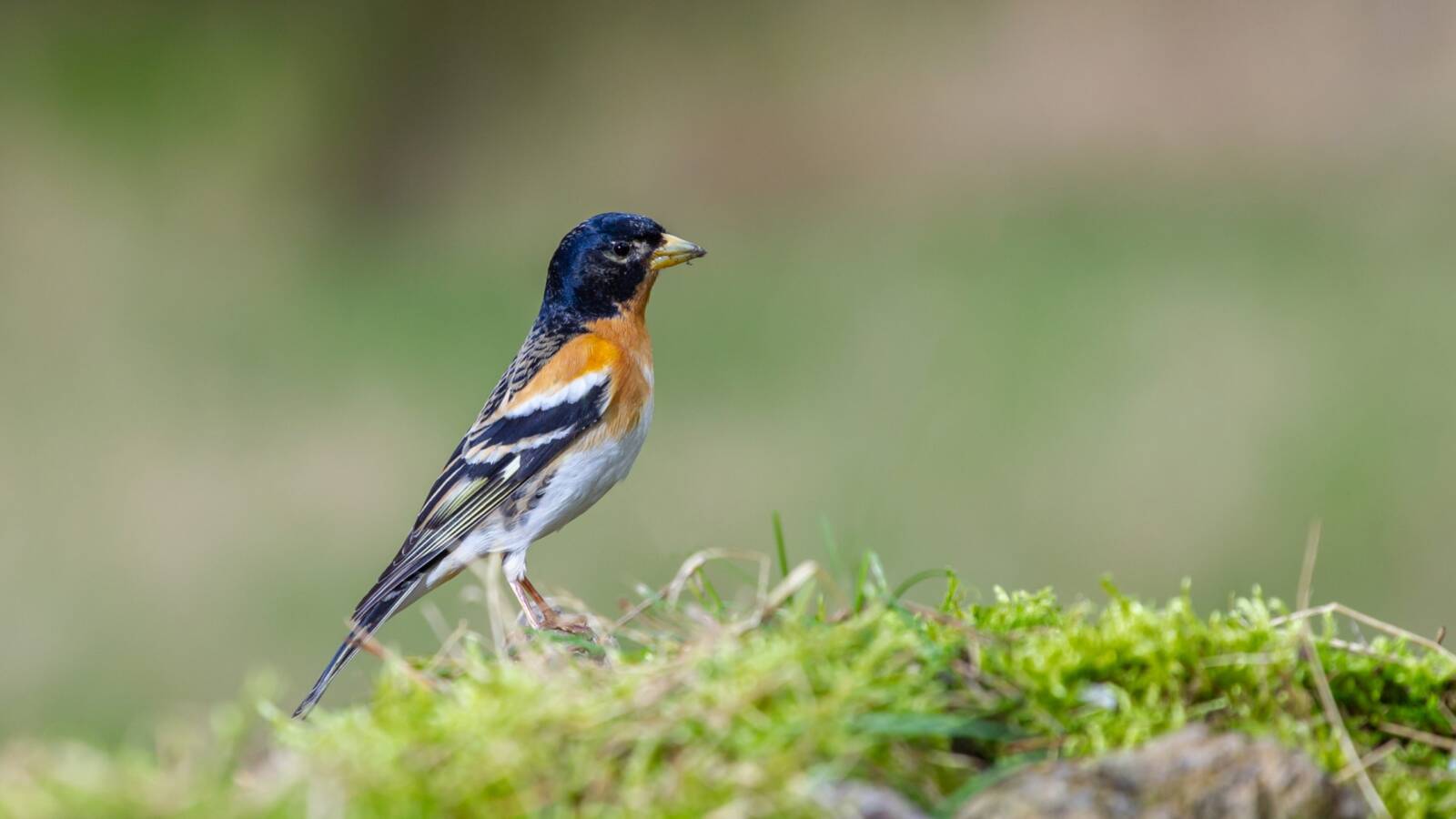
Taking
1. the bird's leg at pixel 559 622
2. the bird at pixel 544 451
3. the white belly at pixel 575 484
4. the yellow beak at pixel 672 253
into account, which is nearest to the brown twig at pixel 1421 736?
the bird's leg at pixel 559 622

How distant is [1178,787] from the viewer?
83.3 inches

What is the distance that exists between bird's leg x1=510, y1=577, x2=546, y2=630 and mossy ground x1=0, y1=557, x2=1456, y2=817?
1.45 meters

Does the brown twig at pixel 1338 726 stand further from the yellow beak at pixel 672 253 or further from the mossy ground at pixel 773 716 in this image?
the yellow beak at pixel 672 253

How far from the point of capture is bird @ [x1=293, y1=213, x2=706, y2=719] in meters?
5.37

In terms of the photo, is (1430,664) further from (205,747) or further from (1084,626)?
(205,747)

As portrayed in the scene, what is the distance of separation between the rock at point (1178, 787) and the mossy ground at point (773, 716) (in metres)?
0.08

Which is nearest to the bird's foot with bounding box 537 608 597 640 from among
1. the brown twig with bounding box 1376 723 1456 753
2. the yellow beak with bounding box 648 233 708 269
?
the yellow beak with bounding box 648 233 708 269

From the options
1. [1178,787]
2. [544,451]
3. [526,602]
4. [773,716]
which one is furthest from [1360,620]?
[544,451]

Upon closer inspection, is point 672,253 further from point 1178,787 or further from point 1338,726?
point 1178,787

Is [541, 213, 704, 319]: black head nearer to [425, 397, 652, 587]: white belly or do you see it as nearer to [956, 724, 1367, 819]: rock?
[425, 397, 652, 587]: white belly

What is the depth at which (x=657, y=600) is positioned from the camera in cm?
285

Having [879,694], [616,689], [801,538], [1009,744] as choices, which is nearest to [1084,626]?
[1009,744]

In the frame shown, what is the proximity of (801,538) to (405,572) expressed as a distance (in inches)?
200

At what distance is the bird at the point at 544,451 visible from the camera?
5.37m
